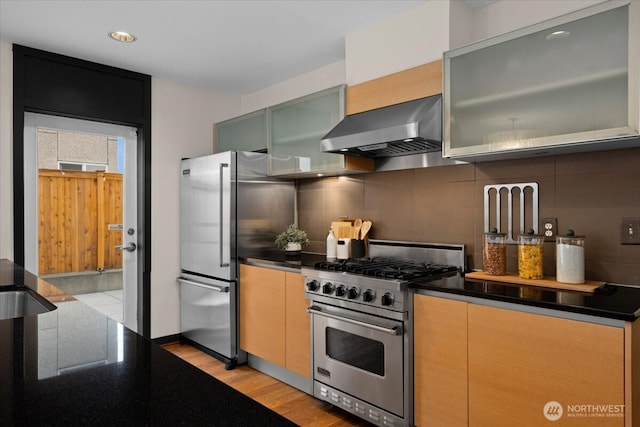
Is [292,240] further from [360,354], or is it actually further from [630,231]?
[630,231]

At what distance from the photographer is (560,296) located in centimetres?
175

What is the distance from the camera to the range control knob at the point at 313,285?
262cm

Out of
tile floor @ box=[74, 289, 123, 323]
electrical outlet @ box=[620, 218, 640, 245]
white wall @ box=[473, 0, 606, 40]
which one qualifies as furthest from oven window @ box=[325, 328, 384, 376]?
tile floor @ box=[74, 289, 123, 323]

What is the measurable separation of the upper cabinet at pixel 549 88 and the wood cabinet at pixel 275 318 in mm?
1401

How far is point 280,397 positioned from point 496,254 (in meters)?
1.67

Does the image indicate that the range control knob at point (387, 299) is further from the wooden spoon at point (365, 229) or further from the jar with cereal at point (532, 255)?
the wooden spoon at point (365, 229)

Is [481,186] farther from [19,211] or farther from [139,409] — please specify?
[19,211]

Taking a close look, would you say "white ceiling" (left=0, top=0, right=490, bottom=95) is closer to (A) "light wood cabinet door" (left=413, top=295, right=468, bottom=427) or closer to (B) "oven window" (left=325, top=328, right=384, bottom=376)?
(A) "light wood cabinet door" (left=413, top=295, right=468, bottom=427)

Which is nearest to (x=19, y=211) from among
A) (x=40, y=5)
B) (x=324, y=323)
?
(x=40, y=5)

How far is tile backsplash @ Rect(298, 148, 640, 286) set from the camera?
2.03 metres

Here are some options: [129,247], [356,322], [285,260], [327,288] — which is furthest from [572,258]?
[129,247]

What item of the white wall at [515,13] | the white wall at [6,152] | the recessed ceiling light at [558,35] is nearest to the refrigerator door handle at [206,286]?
the white wall at [6,152]

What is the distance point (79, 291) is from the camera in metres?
3.52

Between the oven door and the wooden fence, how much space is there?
2101 mm
